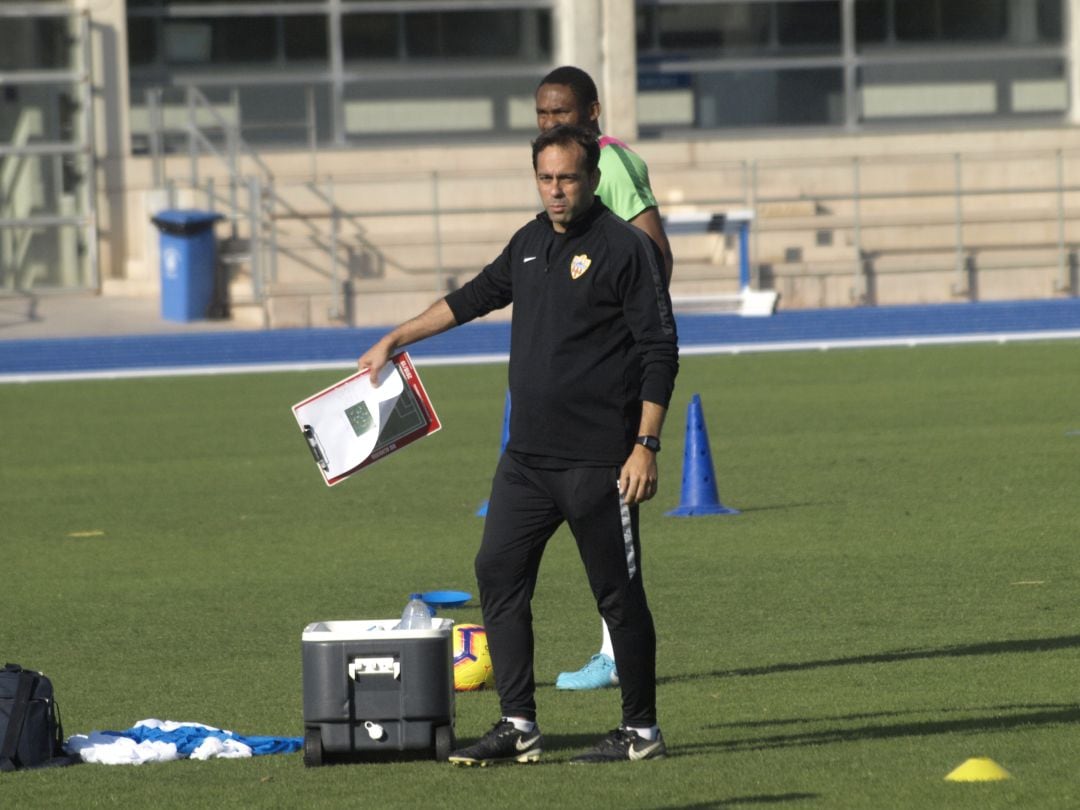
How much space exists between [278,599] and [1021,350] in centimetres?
1464

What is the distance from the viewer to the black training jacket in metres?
5.68

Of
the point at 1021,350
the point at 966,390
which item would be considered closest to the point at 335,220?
the point at 1021,350

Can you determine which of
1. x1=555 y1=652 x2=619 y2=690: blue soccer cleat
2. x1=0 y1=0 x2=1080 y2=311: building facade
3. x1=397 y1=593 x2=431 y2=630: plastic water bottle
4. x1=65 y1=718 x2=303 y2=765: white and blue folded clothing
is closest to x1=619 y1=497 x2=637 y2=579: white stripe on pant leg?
x1=397 y1=593 x2=431 y2=630: plastic water bottle

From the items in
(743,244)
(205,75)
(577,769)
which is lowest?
(577,769)

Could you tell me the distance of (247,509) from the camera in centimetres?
1246

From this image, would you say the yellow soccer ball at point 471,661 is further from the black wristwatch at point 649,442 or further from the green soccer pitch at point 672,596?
the black wristwatch at point 649,442

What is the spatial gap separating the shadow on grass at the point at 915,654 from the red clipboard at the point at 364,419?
1.51 meters

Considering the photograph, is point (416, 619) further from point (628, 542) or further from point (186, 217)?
point (186, 217)

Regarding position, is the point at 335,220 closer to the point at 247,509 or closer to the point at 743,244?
the point at 743,244

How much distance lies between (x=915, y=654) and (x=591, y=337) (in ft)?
7.78

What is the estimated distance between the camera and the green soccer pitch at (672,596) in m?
5.72

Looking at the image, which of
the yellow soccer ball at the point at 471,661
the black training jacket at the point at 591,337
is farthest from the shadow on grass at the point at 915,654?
the black training jacket at the point at 591,337

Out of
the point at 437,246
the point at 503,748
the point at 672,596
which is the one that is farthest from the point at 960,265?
the point at 503,748

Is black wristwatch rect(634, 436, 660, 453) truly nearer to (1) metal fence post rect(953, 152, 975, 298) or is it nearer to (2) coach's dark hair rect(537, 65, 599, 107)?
(2) coach's dark hair rect(537, 65, 599, 107)
